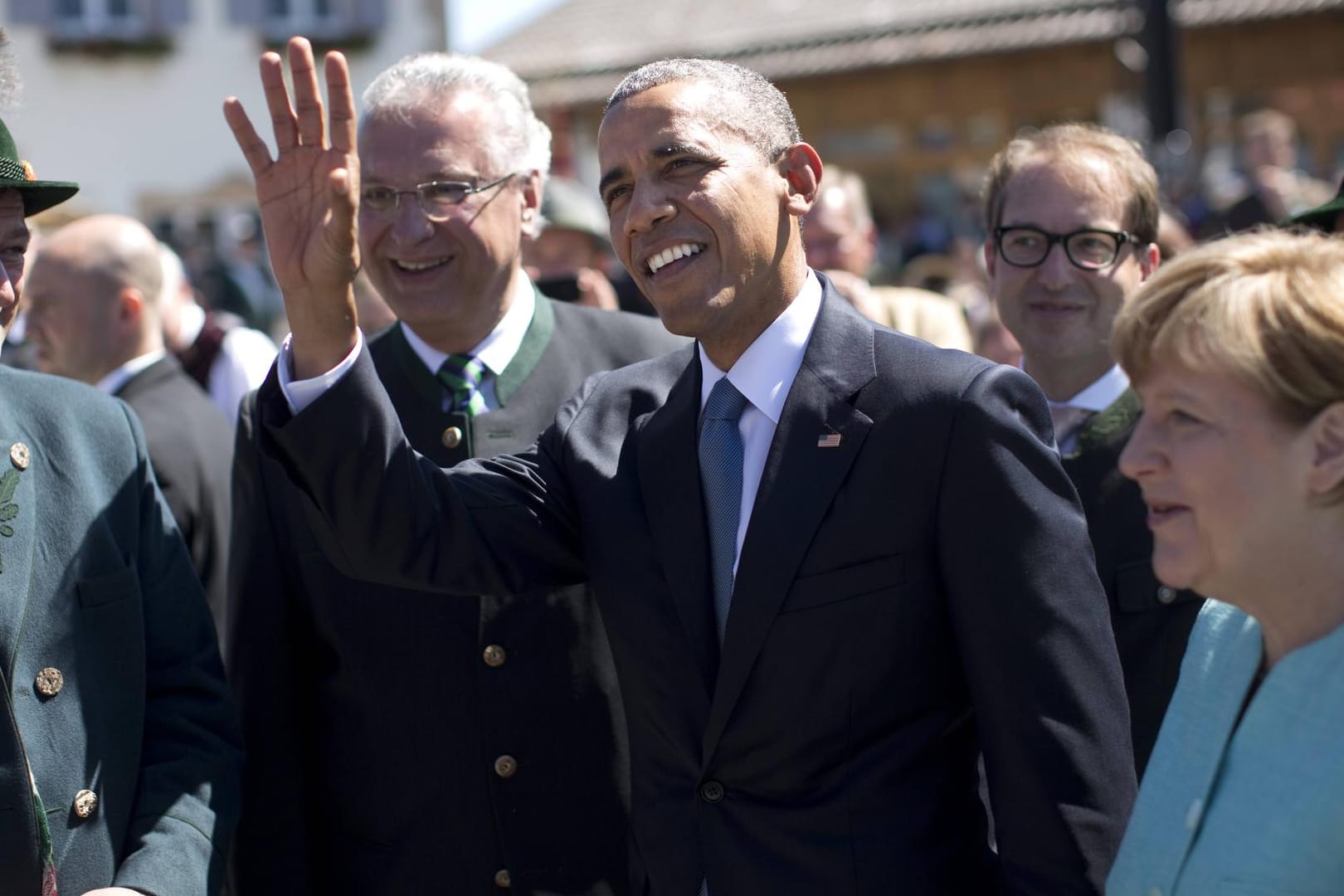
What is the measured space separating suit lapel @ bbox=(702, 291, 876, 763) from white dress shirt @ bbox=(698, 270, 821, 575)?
39 mm

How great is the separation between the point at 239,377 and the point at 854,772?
14.3 feet

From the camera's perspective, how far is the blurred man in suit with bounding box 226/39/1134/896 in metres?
2.29

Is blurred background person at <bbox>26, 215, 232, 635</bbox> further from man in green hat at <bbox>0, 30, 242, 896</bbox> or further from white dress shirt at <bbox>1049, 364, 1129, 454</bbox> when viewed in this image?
white dress shirt at <bbox>1049, 364, 1129, 454</bbox>

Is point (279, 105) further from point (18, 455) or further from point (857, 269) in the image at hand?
point (857, 269)

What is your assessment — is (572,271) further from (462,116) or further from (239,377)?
(462,116)

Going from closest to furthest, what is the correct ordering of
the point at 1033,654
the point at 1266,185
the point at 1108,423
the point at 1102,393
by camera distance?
the point at 1033,654 → the point at 1108,423 → the point at 1102,393 → the point at 1266,185

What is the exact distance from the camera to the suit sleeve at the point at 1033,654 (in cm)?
225

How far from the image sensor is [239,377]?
614cm

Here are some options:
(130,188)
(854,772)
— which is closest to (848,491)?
(854,772)

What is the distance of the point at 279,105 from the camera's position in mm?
2387

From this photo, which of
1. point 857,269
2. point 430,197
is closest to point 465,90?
point 430,197

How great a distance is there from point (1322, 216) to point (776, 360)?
1225mm

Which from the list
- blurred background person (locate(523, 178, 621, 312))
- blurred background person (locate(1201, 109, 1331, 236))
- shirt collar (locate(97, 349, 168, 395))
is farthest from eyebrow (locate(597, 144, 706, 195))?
blurred background person (locate(1201, 109, 1331, 236))

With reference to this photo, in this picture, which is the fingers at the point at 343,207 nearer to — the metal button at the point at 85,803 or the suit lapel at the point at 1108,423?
the metal button at the point at 85,803
